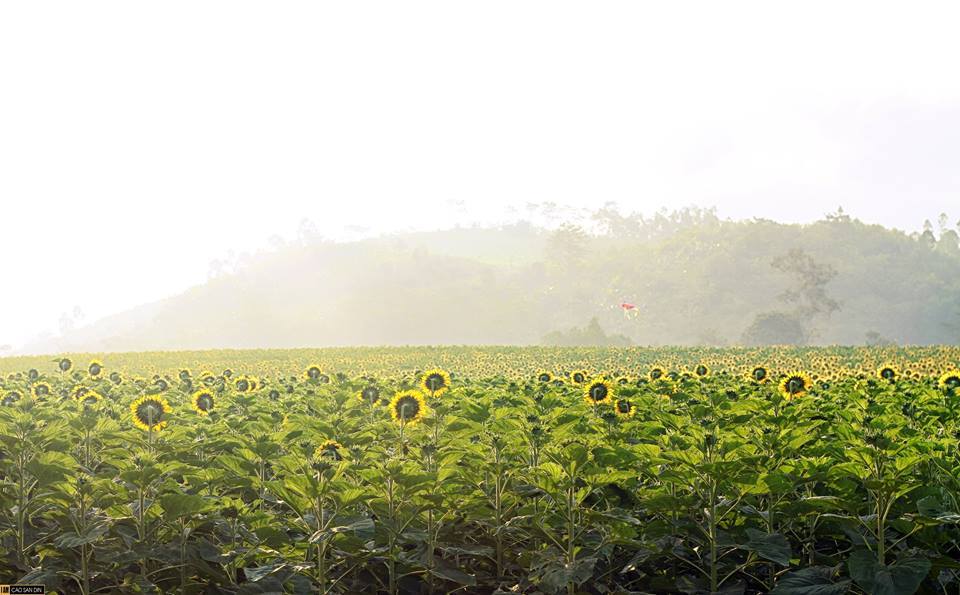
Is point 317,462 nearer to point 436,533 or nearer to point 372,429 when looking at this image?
point 436,533

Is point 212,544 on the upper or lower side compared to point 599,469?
lower

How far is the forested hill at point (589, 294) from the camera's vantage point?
373 feet

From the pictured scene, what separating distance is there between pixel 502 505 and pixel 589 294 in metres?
126

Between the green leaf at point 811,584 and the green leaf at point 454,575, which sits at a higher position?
the green leaf at point 454,575

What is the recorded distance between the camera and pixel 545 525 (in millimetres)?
4719

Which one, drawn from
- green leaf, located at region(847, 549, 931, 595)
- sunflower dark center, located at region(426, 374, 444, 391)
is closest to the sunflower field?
green leaf, located at region(847, 549, 931, 595)

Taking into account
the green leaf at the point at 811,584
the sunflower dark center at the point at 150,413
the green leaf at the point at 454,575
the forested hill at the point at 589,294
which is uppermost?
the forested hill at the point at 589,294

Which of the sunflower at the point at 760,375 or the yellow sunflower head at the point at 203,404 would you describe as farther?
the sunflower at the point at 760,375

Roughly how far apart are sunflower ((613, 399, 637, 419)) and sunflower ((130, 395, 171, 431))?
133 inches

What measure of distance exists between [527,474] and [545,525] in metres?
0.45

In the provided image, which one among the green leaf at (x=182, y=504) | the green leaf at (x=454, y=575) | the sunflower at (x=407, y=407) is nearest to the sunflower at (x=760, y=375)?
the sunflower at (x=407, y=407)

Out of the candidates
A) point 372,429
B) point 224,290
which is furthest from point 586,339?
point 224,290

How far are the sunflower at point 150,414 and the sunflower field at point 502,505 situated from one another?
0.07 feet

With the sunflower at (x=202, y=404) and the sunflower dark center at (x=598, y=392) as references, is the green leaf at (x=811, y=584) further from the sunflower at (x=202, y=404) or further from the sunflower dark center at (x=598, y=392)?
the sunflower at (x=202, y=404)
